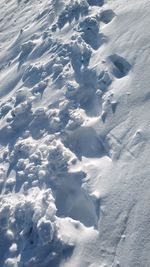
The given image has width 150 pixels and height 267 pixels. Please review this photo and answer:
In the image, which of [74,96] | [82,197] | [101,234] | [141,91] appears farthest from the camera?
[74,96]

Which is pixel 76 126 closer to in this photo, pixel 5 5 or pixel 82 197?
pixel 82 197

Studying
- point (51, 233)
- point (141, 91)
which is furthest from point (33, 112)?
point (51, 233)

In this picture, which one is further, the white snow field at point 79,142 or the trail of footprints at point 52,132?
the trail of footprints at point 52,132

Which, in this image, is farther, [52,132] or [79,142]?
[52,132]

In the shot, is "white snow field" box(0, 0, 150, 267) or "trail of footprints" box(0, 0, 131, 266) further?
"trail of footprints" box(0, 0, 131, 266)
